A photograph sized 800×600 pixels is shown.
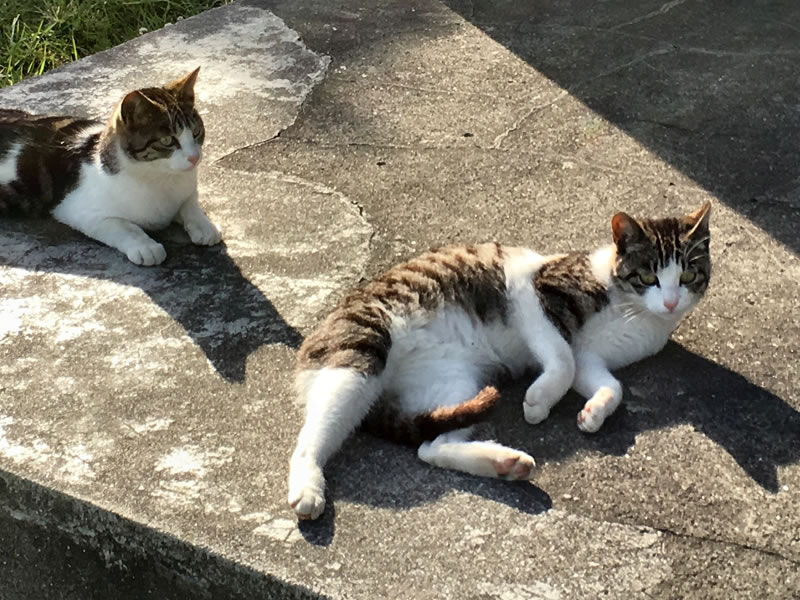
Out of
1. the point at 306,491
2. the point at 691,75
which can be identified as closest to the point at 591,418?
the point at 306,491

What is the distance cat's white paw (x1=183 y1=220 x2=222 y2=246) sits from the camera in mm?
3133

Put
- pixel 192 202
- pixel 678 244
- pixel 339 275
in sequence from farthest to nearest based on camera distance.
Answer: pixel 192 202 → pixel 339 275 → pixel 678 244

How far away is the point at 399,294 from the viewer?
2551 millimetres

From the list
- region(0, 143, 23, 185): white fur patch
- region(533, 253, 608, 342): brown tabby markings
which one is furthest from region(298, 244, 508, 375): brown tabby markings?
region(0, 143, 23, 185): white fur patch

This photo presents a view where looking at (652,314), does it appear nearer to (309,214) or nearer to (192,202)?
(309,214)

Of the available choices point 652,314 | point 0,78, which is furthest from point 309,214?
point 0,78

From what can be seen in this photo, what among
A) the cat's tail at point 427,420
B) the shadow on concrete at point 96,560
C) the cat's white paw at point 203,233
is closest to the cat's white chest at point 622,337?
the cat's tail at point 427,420

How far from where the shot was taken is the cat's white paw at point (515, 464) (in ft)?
7.04

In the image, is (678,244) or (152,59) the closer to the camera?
(678,244)

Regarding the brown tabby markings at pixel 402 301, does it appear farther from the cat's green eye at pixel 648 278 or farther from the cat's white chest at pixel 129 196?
the cat's white chest at pixel 129 196

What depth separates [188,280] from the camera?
2992 millimetres

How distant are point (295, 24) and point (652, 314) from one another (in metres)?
2.94

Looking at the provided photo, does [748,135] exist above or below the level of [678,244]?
below

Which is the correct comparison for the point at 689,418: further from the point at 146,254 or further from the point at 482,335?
the point at 146,254
